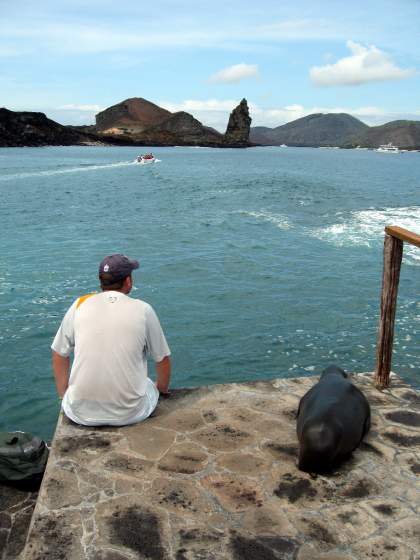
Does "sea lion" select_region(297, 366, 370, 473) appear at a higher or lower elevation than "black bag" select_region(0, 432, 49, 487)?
higher

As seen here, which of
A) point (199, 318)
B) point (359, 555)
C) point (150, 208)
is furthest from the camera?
point (150, 208)

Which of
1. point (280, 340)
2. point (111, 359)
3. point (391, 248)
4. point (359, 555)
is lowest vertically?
point (280, 340)

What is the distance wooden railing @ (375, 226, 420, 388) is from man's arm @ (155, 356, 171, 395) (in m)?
2.73

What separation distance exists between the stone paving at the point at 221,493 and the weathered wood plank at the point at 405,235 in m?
1.96

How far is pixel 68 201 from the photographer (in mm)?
39375

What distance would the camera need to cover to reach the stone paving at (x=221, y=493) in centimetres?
419

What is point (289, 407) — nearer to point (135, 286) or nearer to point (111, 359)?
point (111, 359)

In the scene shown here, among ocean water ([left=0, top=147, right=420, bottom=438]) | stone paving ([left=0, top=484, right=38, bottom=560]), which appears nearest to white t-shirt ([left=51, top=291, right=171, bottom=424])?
stone paving ([left=0, top=484, right=38, bottom=560])

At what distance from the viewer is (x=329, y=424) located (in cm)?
525

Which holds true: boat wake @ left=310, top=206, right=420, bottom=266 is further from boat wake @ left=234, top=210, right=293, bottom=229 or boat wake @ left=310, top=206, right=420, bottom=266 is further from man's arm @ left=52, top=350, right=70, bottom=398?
man's arm @ left=52, top=350, right=70, bottom=398

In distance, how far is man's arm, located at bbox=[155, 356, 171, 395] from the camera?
5816mm

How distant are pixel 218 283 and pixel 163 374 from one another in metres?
11.8

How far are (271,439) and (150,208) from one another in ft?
105

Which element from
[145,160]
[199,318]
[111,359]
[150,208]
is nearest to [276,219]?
[150,208]
